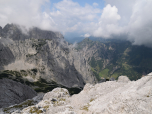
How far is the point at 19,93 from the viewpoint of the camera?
61.8 meters

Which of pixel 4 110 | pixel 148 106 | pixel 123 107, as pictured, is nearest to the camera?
pixel 148 106

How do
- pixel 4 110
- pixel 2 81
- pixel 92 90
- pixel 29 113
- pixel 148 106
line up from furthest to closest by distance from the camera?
pixel 2 81 → pixel 92 90 → pixel 4 110 → pixel 29 113 → pixel 148 106

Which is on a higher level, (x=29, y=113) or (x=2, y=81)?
(x=2, y=81)

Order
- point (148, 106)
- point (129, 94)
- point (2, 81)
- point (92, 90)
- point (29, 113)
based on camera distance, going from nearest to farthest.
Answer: point (148, 106)
point (129, 94)
point (29, 113)
point (92, 90)
point (2, 81)

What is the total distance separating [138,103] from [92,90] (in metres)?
33.1

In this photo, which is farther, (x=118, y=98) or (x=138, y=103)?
(x=118, y=98)

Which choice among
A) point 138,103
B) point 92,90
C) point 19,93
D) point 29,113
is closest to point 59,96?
point 92,90

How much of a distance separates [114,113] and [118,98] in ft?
16.3

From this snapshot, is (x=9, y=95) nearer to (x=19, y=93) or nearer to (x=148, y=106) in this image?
(x=19, y=93)

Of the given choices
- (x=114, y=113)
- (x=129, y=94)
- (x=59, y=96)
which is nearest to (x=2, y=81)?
(x=59, y=96)

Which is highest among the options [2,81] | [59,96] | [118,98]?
[2,81]

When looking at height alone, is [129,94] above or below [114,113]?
above

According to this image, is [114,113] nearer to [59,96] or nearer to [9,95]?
[59,96]

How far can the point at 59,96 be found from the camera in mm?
55969
